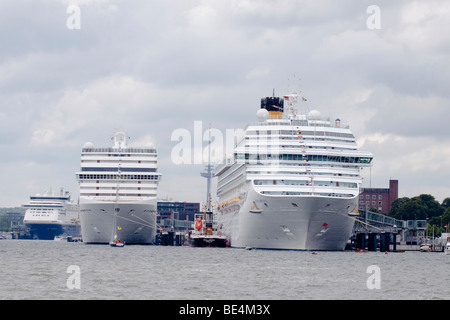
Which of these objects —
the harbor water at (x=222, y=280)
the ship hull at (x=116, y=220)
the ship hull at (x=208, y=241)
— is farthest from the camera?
the ship hull at (x=208, y=241)

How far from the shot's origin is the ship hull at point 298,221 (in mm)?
100938

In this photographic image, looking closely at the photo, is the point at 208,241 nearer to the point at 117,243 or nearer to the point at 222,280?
the point at 117,243

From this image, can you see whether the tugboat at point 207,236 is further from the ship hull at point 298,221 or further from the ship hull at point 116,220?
the ship hull at point 298,221

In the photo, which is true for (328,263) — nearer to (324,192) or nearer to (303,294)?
(324,192)

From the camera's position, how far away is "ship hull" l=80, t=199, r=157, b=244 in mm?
137625

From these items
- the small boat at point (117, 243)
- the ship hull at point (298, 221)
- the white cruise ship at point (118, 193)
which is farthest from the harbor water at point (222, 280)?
the white cruise ship at point (118, 193)

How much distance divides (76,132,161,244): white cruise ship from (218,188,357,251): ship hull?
34.5 m

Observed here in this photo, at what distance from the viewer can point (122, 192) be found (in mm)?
139875

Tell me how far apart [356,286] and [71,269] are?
2739 cm

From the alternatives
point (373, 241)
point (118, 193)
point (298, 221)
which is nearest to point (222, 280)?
point (298, 221)

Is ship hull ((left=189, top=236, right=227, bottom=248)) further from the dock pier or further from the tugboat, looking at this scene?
the dock pier

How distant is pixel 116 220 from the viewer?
453 feet
